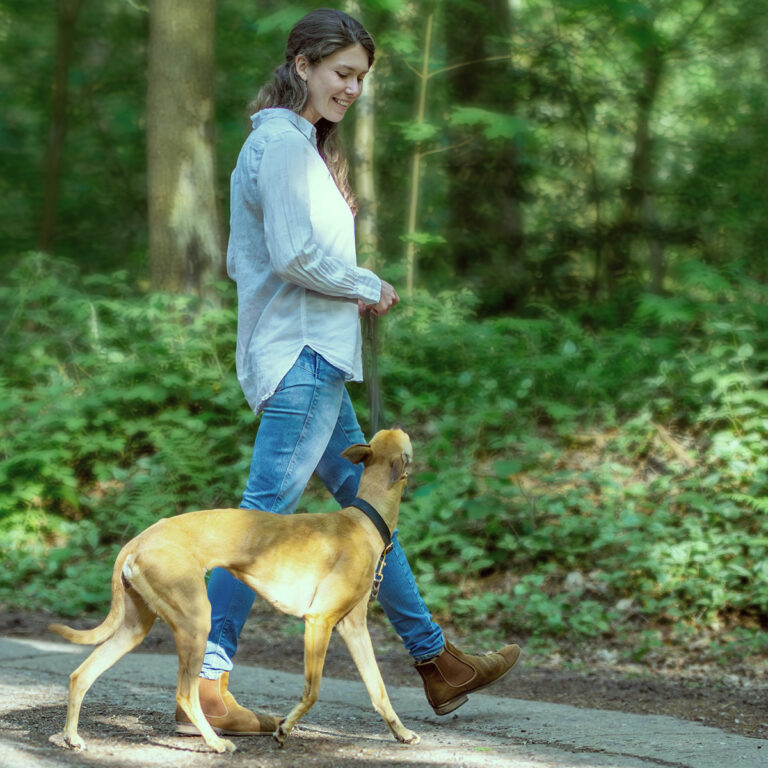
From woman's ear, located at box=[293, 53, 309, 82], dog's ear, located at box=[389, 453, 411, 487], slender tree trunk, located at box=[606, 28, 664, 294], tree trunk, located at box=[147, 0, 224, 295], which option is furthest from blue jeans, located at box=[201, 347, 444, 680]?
slender tree trunk, located at box=[606, 28, 664, 294]

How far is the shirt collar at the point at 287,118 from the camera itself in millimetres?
3670

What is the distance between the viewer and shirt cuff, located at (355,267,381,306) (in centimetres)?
362

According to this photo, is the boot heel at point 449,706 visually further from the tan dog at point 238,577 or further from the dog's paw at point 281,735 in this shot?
the dog's paw at point 281,735

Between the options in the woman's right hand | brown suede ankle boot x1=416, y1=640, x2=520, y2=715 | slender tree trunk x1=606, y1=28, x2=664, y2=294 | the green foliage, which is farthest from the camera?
slender tree trunk x1=606, y1=28, x2=664, y2=294

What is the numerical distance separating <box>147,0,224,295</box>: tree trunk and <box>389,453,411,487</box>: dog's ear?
7.04m

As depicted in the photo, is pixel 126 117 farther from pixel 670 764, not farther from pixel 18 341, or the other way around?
pixel 670 764

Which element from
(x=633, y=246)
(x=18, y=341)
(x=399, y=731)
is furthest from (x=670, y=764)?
(x=633, y=246)

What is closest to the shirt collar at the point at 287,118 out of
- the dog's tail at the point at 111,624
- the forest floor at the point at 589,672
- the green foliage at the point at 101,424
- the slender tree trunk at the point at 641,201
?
the dog's tail at the point at 111,624

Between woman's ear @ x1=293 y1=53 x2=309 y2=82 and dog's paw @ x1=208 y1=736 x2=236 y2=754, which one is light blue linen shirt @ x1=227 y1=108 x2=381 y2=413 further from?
dog's paw @ x1=208 y1=736 x2=236 y2=754

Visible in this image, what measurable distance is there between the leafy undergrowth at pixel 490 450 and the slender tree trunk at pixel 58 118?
516 cm

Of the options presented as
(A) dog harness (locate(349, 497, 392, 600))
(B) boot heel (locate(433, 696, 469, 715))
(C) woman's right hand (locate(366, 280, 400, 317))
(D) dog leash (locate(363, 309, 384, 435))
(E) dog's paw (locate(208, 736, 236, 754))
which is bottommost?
(B) boot heel (locate(433, 696, 469, 715))

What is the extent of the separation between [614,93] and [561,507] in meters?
7.56

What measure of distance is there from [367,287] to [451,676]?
1646mm

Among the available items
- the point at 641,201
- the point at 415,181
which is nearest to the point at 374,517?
the point at 415,181
